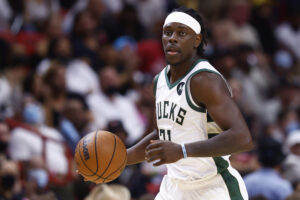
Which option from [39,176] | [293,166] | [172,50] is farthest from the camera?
[293,166]

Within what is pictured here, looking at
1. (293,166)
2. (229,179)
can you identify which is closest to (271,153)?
(293,166)

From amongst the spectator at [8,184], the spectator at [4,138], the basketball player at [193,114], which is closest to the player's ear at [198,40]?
the basketball player at [193,114]

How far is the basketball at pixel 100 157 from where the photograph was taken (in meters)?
4.57

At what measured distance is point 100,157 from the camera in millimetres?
4566

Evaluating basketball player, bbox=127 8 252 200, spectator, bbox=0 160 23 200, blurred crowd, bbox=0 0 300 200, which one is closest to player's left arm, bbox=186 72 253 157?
basketball player, bbox=127 8 252 200

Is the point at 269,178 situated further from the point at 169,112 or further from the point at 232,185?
the point at 169,112

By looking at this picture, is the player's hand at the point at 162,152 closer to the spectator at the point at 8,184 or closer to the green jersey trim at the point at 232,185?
the green jersey trim at the point at 232,185

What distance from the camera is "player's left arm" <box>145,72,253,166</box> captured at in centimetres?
407

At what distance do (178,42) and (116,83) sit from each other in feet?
17.3

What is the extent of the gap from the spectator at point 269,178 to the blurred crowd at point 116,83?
0.01m

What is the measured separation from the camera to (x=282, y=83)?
37.5 feet

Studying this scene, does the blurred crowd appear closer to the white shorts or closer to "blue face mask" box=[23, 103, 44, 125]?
"blue face mask" box=[23, 103, 44, 125]

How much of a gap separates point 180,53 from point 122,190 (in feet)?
6.81

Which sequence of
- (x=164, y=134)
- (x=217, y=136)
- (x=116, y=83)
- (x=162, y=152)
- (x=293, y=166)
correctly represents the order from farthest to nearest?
(x=116, y=83)
(x=293, y=166)
(x=164, y=134)
(x=217, y=136)
(x=162, y=152)
